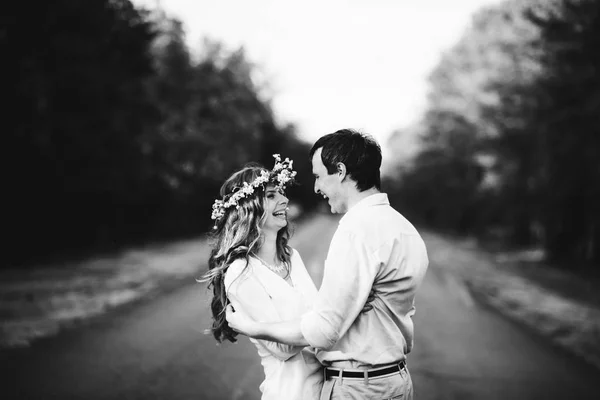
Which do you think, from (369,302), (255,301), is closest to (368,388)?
(369,302)

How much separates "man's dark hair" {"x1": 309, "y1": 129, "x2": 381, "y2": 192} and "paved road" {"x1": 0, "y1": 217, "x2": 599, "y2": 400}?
3993 millimetres

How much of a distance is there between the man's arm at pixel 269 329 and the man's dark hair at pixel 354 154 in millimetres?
692

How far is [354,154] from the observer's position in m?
2.54

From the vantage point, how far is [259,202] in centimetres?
340

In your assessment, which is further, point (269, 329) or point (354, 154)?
point (269, 329)

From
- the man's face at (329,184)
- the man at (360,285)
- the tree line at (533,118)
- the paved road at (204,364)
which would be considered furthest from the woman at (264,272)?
the tree line at (533,118)

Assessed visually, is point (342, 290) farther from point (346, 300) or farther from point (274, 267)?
point (274, 267)

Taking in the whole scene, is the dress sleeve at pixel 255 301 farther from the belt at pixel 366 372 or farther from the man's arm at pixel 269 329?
the belt at pixel 366 372

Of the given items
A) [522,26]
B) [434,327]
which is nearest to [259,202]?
[434,327]

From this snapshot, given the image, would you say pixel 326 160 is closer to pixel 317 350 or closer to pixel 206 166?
pixel 317 350

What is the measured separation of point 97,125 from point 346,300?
16268 mm

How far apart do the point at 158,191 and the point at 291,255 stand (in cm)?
2357

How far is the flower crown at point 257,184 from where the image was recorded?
3396 mm

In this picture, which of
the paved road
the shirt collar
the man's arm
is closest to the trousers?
the man's arm
